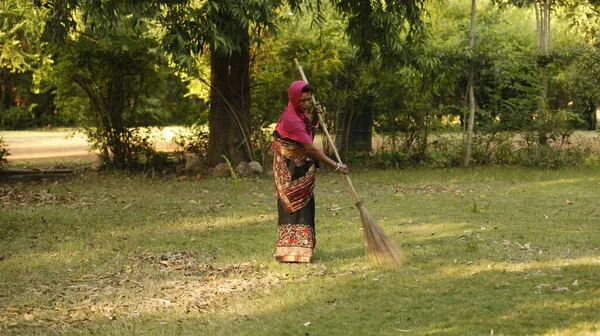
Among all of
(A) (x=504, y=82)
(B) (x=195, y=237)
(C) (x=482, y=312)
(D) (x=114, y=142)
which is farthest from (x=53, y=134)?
(C) (x=482, y=312)

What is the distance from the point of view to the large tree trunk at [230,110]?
16.6 meters

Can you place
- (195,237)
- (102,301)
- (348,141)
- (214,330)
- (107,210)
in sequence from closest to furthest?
1. (214,330)
2. (102,301)
3. (195,237)
4. (107,210)
5. (348,141)

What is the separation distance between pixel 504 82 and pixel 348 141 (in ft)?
11.0

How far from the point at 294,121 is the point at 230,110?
27.5ft

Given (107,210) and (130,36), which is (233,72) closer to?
(130,36)

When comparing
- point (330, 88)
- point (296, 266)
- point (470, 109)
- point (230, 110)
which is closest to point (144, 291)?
point (296, 266)

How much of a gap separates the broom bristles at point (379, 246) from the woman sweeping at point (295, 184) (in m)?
0.54

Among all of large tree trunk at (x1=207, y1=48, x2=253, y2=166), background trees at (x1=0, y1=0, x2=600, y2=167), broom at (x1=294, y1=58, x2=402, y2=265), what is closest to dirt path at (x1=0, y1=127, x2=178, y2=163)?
background trees at (x1=0, y1=0, x2=600, y2=167)

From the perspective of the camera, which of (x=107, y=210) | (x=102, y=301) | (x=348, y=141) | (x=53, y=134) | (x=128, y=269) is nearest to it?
(x=102, y=301)

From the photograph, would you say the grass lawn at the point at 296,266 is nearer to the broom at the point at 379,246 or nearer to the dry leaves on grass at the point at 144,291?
the dry leaves on grass at the point at 144,291

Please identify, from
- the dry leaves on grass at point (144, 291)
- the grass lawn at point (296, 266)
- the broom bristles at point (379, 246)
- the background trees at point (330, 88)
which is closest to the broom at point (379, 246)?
the broom bristles at point (379, 246)

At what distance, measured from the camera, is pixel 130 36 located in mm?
16500

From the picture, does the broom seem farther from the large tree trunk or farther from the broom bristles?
the large tree trunk

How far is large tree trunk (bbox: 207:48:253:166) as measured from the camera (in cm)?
1662
